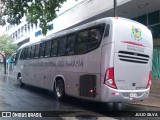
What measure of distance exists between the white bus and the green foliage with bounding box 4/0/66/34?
3.15m

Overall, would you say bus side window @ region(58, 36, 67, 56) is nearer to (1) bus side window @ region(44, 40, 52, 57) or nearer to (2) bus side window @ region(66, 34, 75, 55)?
(2) bus side window @ region(66, 34, 75, 55)

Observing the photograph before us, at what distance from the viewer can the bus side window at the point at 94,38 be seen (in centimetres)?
966

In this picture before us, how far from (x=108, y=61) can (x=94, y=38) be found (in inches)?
47.9

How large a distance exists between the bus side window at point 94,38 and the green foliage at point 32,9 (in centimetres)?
500

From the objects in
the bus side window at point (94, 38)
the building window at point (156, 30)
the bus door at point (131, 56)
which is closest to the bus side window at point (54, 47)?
the bus side window at point (94, 38)

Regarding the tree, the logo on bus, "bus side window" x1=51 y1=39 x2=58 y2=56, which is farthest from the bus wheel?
the tree

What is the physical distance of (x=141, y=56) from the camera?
32.2 ft

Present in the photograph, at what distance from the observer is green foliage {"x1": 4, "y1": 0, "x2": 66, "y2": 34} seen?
14.0 metres

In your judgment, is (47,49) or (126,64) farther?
(47,49)

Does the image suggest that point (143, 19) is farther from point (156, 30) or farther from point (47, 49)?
point (47, 49)

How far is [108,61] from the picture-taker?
905cm

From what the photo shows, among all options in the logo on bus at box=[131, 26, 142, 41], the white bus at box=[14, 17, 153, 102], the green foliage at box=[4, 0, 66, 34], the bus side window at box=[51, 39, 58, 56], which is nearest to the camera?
the white bus at box=[14, 17, 153, 102]

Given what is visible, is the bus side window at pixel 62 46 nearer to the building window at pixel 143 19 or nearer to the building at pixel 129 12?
the building at pixel 129 12

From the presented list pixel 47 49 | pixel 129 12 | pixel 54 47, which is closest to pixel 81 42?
pixel 54 47
